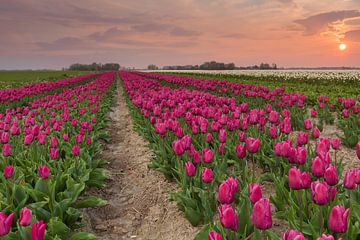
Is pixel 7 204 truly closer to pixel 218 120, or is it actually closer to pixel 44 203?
pixel 44 203

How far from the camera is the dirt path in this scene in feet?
14.5

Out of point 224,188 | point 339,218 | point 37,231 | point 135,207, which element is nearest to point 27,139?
point 135,207

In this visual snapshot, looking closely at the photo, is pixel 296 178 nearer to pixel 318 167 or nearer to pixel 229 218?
pixel 318 167

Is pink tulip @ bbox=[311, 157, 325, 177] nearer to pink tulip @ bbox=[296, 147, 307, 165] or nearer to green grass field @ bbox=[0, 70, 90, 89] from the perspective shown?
pink tulip @ bbox=[296, 147, 307, 165]

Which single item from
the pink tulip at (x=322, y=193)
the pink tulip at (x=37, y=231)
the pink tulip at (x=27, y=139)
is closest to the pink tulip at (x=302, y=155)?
the pink tulip at (x=322, y=193)

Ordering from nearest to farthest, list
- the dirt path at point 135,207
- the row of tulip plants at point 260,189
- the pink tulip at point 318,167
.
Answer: the row of tulip plants at point 260,189 → the pink tulip at point 318,167 → the dirt path at point 135,207

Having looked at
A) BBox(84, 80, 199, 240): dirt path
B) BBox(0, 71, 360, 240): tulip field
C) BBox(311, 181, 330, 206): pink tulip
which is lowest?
BBox(84, 80, 199, 240): dirt path

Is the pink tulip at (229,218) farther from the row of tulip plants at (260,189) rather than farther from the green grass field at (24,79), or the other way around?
the green grass field at (24,79)

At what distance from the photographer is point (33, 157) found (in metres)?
5.97

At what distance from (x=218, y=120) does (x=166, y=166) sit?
1229 millimetres

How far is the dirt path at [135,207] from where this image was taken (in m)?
4.43

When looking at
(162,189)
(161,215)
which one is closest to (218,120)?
(162,189)

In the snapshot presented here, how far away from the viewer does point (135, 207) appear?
5.31m

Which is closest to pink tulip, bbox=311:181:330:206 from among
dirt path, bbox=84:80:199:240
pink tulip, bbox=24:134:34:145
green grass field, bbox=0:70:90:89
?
dirt path, bbox=84:80:199:240
